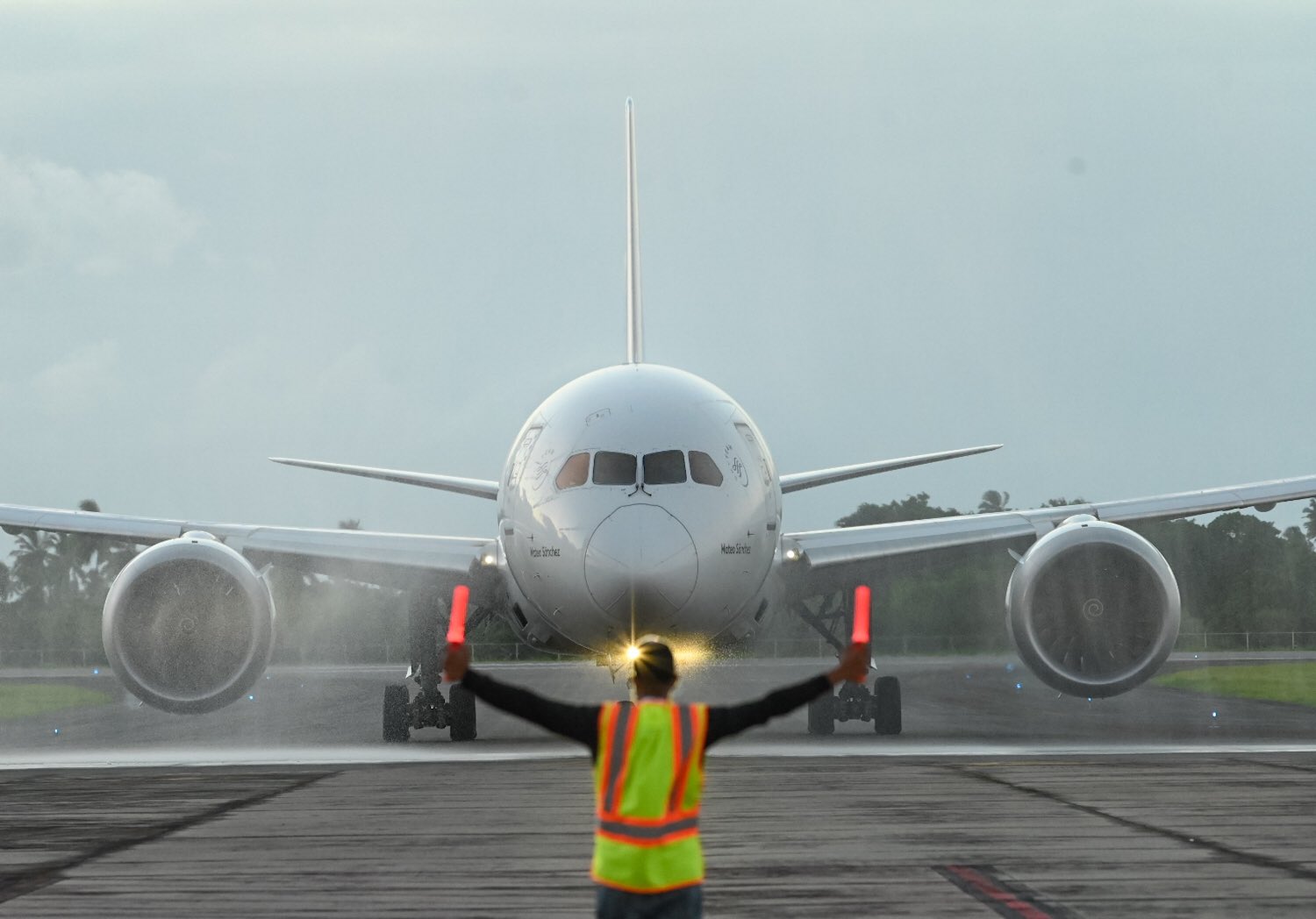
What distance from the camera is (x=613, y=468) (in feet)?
51.6

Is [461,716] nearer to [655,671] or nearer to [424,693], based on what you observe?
[424,693]

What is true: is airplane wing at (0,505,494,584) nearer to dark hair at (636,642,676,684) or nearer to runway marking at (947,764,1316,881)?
runway marking at (947,764,1316,881)

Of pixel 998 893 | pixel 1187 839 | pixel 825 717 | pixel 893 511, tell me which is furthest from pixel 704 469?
pixel 893 511

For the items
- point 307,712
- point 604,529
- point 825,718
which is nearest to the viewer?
point 604,529

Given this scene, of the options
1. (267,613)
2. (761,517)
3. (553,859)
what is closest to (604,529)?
(761,517)

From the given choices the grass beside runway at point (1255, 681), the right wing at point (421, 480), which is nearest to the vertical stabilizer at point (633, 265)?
the right wing at point (421, 480)

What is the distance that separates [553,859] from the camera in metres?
9.56

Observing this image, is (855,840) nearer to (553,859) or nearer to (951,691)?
(553,859)

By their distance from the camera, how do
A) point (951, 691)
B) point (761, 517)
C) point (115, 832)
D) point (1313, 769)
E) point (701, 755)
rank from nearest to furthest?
point (701, 755)
point (115, 832)
point (1313, 769)
point (761, 517)
point (951, 691)

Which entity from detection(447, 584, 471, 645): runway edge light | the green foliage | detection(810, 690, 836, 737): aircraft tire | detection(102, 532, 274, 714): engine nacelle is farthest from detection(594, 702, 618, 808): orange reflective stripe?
the green foliage

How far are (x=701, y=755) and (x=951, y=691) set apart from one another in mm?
26679

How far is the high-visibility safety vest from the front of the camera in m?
5.21

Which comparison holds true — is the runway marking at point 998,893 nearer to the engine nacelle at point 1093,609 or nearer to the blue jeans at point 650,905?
the blue jeans at point 650,905

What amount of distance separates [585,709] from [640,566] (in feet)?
30.1
